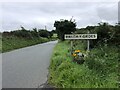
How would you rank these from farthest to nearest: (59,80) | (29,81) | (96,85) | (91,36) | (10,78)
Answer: (91,36) → (10,78) → (29,81) → (59,80) → (96,85)

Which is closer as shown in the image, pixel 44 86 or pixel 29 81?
pixel 44 86

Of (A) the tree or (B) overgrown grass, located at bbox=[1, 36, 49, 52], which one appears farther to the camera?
(A) the tree

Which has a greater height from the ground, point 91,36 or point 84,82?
point 91,36

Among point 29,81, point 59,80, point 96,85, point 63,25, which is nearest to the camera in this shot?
point 96,85

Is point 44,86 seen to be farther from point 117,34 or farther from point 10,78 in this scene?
point 117,34

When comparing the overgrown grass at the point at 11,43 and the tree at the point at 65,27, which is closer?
the overgrown grass at the point at 11,43

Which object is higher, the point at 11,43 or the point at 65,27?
the point at 65,27

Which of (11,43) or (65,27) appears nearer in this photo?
(11,43)

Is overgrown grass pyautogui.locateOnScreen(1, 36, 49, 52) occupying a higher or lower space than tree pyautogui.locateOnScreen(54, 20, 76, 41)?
lower

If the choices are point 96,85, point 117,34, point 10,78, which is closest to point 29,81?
point 10,78

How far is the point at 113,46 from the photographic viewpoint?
1628 centimetres

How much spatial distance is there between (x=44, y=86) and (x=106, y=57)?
493 cm

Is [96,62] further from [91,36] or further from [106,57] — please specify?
[91,36]

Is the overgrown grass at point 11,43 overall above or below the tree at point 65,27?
below
